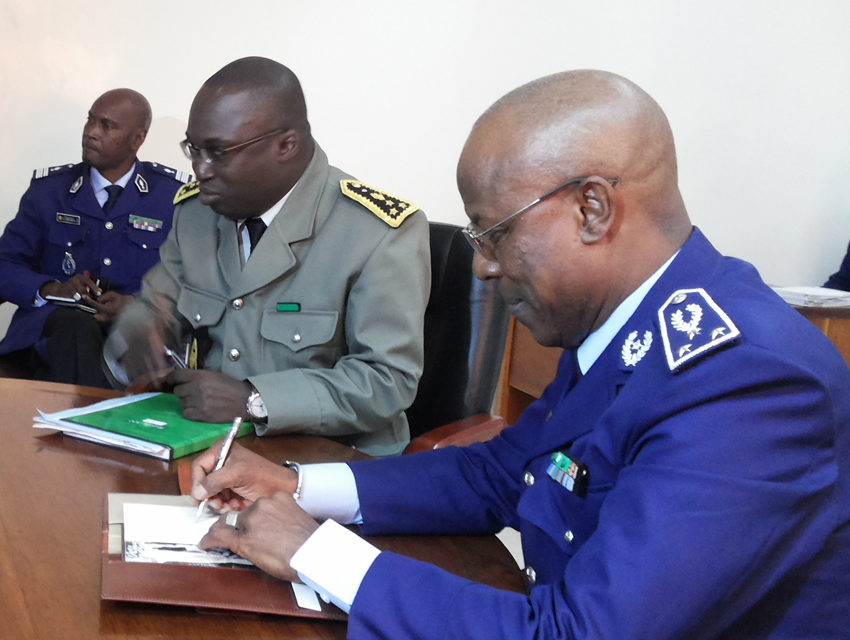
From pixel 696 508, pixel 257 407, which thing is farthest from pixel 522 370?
pixel 696 508

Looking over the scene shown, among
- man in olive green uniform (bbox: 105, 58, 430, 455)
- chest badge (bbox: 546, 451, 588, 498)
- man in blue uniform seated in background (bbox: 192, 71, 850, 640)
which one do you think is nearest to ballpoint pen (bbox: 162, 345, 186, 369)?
man in olive green uniform (bbox: 105, 58, 430, 455)

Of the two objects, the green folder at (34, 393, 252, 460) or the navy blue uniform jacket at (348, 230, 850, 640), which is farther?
the green folder at (34, 393, 252, 460)

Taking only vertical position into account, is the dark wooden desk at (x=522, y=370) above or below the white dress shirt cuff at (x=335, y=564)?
below

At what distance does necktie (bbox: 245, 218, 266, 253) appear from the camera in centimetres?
200

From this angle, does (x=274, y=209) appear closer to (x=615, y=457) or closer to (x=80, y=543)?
(x=80, y=543)

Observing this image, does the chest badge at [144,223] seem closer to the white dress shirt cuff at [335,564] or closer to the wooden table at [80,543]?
the wooden table at [80,543]

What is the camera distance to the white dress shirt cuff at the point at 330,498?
1276 millimetres

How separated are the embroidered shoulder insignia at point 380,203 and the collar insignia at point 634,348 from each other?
917 millimetres

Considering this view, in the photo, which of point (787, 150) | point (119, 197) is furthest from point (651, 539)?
point (787, 150)

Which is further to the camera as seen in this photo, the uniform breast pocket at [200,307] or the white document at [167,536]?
the uniform breast pocket at [200,307]

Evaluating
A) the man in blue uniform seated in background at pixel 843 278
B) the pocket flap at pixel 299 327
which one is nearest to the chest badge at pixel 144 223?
the pocket flap at pixel 299 327

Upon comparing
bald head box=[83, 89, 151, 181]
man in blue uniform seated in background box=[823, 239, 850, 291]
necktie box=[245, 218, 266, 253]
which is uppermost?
bald head box=[83, 89, 151, 181]

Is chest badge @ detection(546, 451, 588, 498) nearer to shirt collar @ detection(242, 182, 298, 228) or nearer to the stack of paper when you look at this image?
shirt collar @ detection(242, 182, 298, 228)

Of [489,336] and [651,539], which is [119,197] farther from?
[651,539]
